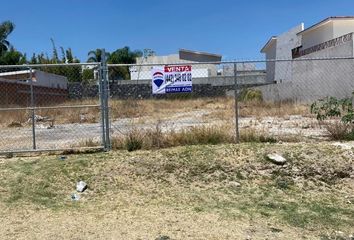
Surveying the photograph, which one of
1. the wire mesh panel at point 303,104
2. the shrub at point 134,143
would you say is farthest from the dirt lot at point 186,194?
the wire mesh panel at point 303,104

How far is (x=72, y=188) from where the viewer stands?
8523 mm

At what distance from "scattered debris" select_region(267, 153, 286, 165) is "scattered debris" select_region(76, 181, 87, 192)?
3.50 m

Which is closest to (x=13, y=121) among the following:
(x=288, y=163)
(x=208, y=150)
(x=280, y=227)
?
(x=208, y=150)

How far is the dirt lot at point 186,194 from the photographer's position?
6.70 metres

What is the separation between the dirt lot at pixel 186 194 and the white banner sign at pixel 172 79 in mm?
Answer: 1451

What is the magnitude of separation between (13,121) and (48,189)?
13.2 meters

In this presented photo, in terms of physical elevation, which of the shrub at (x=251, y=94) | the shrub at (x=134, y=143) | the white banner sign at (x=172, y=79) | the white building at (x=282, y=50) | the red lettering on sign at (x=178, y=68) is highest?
the white building at (x=282, y=50)

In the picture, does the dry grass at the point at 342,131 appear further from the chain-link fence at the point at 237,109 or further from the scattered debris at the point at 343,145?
the scattered debris at the point at 343,145

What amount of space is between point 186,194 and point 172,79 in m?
3.21

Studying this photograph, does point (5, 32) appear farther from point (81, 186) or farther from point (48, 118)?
point (81, 186)

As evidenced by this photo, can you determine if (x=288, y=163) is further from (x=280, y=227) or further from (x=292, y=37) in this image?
(x=292, y=37)

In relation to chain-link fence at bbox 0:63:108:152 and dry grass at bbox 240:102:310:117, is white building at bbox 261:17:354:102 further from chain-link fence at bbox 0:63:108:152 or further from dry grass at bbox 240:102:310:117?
chain-link fence at bbox 0:63:108:152

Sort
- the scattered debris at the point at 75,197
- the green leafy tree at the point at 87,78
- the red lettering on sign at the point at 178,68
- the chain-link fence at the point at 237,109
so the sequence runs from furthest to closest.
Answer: the green leafy tree at the point at 87,78 < the chain-link fence at the point at 237,109 < the red lettering on sign at the point at 178,68 < the scattered debris at the point at 75,197

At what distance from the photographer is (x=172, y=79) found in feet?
35.2
